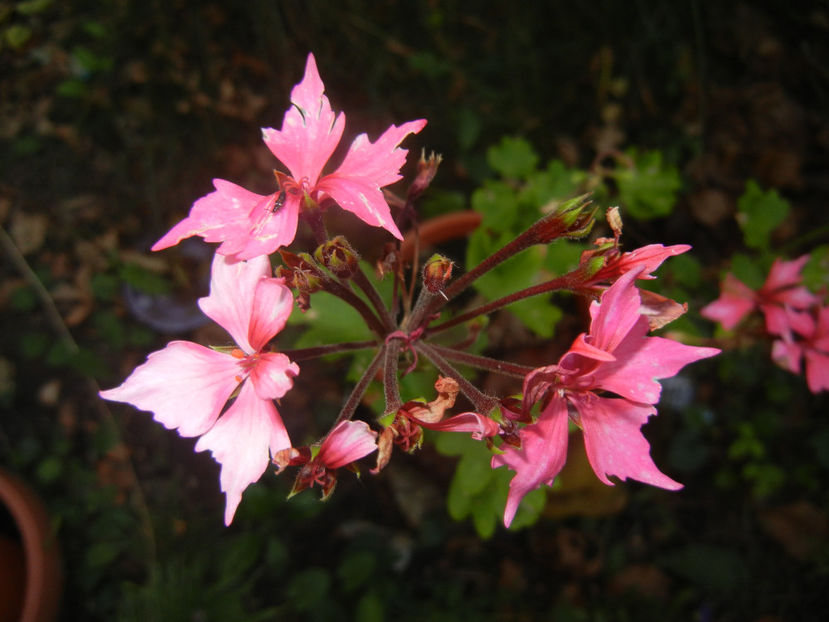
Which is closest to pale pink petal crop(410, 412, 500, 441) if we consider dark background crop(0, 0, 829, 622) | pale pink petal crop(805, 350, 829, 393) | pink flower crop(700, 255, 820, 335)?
pink flower crop(700, 255, 820, 335)

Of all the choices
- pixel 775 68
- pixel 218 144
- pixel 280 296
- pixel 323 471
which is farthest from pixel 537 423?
pixel 775 68

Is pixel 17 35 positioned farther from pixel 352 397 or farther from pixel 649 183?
pixel 649 183

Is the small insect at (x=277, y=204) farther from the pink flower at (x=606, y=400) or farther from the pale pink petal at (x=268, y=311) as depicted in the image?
the pink flower at (x=606, y=400)

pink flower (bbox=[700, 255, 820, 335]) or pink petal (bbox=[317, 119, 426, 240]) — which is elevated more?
pink petal (bbox=[317, 119, 426, 240])

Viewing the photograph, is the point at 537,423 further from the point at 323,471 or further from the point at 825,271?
the point at 825,271

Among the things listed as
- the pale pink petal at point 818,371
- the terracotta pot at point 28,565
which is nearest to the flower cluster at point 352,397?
the pale pink petal at point 818,371

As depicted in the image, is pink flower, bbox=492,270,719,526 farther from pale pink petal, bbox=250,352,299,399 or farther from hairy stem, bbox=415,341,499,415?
pale pink petal, bbox=250,352,299,399
